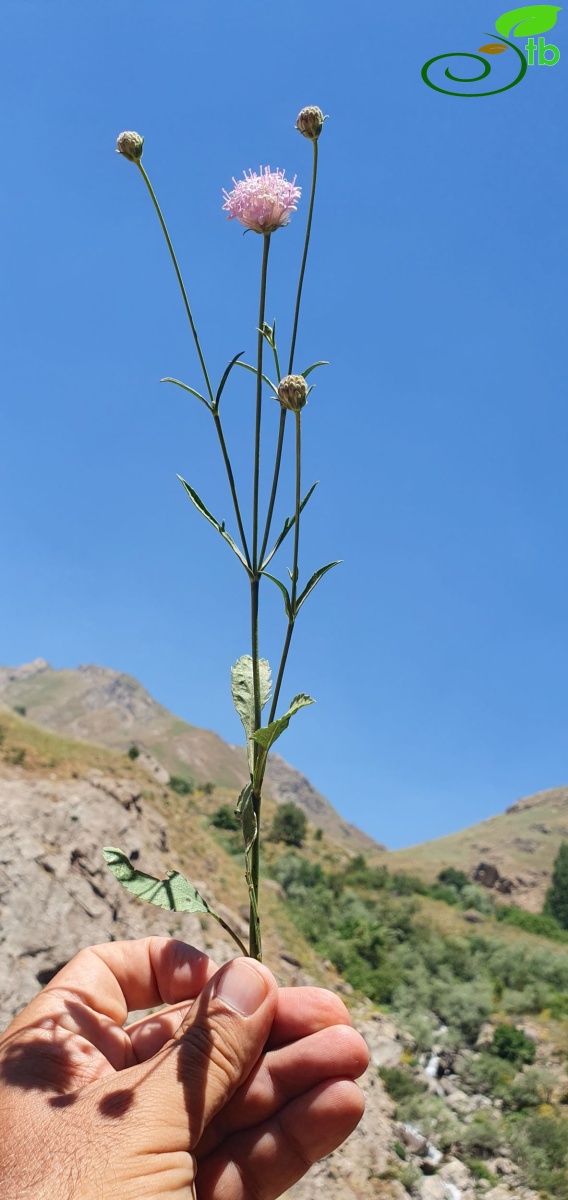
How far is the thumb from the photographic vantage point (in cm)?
181

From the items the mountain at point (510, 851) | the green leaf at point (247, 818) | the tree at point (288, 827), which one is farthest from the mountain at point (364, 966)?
the mountain at point (510, 851)

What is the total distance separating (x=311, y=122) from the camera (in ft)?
6.21

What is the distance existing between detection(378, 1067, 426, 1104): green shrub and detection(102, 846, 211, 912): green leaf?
51.3ft

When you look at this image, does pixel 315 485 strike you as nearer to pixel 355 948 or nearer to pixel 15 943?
pixel 15 943

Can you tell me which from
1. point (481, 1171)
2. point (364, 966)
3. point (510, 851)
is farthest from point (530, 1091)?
point (510, 851)

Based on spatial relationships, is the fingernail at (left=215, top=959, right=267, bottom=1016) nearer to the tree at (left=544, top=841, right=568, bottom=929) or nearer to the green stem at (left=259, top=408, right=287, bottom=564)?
the green stem at (left=259, top=408, right=287, bottom=564)

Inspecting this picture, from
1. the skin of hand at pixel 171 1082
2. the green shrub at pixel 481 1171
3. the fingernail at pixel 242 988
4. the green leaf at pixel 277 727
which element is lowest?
the green shrub at pixel 481 1171

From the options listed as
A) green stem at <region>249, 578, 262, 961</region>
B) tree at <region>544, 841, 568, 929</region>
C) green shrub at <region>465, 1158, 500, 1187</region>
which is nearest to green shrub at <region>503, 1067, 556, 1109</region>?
green shrub at <region>465, 1158, 500, 1187</region>

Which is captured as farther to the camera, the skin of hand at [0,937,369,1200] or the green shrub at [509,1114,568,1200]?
the green shrub at [509,1114,568,1200]

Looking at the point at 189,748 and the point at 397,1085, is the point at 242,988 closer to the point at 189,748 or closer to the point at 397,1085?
the point at 397,1085

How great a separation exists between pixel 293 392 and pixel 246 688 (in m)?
0.72

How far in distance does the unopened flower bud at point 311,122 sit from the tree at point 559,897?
4677cm

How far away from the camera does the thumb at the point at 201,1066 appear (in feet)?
5.94

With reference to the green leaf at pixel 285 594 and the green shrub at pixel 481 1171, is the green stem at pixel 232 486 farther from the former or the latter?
the green shrub at pixel 481 1171
